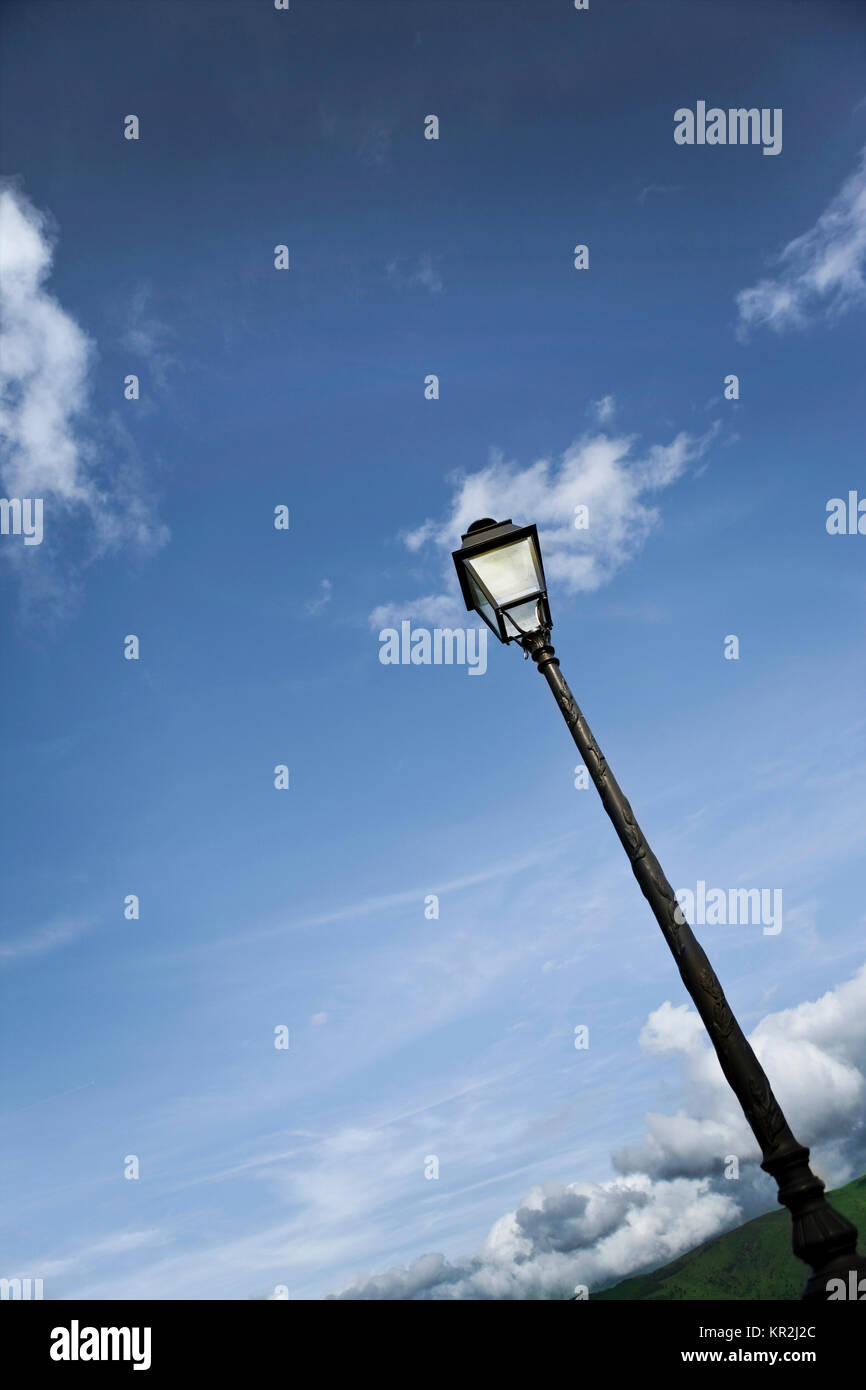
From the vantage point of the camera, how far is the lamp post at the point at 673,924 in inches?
164

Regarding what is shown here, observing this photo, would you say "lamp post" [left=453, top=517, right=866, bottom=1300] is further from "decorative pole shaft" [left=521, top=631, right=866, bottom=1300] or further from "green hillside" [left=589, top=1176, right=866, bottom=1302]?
"green hillside" [left=589, top=1176, right=866, bottom=1302]

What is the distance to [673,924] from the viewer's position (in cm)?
514

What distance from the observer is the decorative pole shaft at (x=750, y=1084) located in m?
4.14

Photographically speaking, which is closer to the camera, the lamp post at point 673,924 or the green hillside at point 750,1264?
the lamp post at point 673,924

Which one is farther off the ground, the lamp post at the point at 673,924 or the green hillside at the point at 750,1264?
the lamp post at the point at 673,924

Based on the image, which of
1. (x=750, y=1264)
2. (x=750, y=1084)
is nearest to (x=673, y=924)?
(x=750, y=1084)

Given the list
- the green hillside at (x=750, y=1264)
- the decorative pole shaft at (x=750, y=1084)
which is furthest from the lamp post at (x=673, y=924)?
the green hillside at (x=750, y=1264)

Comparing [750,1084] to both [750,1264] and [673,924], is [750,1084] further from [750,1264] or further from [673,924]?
[750,1264]

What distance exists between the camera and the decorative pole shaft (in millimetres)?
4137

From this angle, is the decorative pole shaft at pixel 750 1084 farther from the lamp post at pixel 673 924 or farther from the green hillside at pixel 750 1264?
the green hillside at pixel 750 1264
